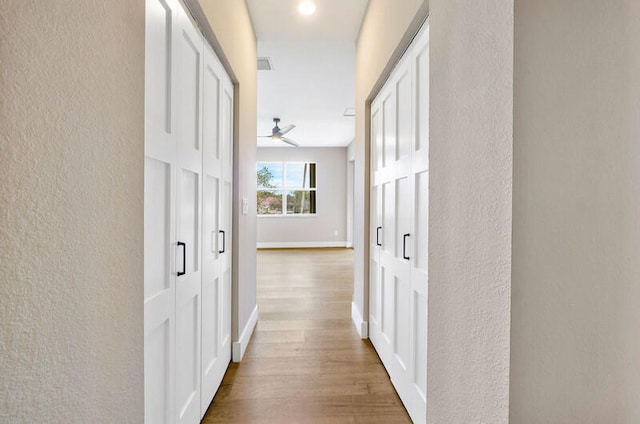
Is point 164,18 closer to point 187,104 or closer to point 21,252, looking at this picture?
point 187,104

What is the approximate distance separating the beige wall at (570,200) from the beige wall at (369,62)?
86 cm

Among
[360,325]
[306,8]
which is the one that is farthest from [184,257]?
[306,8]

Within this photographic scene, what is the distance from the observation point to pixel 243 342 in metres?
2.42

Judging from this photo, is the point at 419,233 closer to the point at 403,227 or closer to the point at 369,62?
the point at 403,227

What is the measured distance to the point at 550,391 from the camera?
702 mm

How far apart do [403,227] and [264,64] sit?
247cm

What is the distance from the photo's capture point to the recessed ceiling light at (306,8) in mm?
2426

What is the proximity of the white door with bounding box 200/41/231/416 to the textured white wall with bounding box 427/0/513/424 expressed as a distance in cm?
107

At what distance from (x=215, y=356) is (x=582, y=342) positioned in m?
1.72

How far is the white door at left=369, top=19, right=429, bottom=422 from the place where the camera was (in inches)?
61.9

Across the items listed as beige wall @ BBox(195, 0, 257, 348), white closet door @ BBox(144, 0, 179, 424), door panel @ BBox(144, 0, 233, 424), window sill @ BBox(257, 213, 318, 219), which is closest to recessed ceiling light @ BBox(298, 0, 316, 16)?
beige wall @ BBox(195, 0, 257, 348)

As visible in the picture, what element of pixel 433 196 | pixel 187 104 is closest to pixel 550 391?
pixel 433 196

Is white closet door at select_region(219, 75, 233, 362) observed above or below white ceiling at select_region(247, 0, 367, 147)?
below

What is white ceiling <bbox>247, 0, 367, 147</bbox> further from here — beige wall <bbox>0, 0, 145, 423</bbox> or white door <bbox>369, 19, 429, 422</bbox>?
beige wall <bbox>0, 0, 145, 423</bbox>
